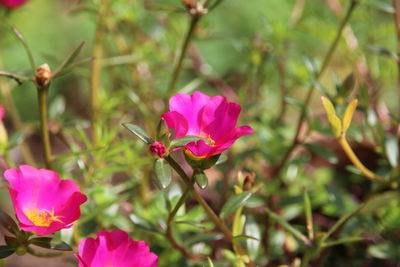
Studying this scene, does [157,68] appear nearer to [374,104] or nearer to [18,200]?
[374,104]

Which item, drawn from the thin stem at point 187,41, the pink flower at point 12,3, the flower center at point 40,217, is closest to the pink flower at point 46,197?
the flower center at point 40,217

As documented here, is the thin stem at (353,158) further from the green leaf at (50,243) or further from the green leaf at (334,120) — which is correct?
the green leaf at (50,243)

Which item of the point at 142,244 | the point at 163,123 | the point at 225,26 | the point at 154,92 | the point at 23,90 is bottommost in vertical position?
the point at 23,90

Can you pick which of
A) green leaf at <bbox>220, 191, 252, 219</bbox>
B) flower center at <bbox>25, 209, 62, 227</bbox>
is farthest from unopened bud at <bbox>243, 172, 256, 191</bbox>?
flower center at <bbox>25, 209, 62, 227</bbox>

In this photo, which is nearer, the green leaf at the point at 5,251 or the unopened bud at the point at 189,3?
the green leaf at the point at 5,251

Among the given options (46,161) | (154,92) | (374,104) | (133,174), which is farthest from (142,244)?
(374,104)

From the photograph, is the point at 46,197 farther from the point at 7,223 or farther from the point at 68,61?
the point at 68,61

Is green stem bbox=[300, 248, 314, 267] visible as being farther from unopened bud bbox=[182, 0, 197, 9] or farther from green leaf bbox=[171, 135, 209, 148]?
unopened bud bbox=[182, 0, 197, 9]
